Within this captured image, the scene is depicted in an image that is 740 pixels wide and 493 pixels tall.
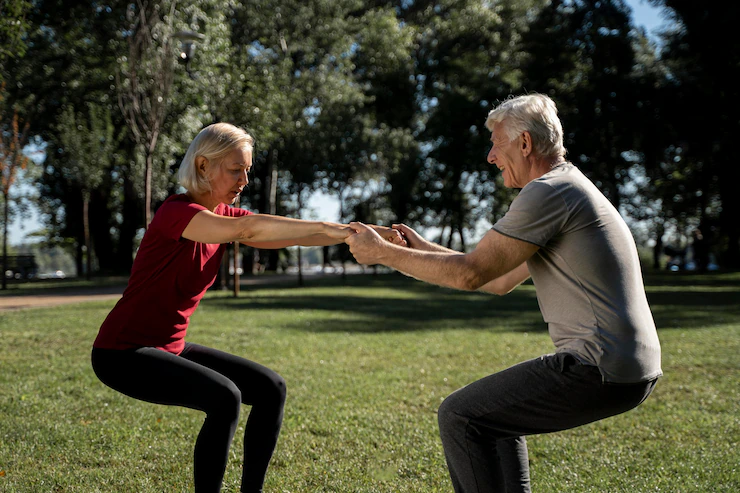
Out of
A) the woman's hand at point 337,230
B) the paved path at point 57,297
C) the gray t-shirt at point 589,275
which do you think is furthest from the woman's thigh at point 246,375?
the paved path at point 57,297

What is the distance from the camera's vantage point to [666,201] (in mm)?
49750

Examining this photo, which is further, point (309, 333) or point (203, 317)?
point (203, 317)

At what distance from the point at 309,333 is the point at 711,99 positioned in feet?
74.2

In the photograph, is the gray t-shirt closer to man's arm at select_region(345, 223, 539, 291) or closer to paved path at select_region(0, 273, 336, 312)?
man's arm at select_region(345, 223, 539, 291)

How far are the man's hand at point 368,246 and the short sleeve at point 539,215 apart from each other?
698 millimetres

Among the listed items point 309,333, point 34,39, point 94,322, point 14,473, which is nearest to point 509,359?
point 309,333

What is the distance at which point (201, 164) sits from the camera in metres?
3.53

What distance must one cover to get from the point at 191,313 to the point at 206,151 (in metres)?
0.86

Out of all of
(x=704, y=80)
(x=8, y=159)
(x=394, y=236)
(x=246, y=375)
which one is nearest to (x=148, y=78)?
(x=8, y=159)

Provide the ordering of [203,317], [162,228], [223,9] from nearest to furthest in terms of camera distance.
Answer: [162,228], [203,317], [223,9]

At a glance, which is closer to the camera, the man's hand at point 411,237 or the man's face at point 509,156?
the man's face at point 509,156

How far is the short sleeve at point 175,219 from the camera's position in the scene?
3.31m

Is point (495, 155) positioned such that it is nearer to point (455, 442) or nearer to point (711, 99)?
point (455, 442)

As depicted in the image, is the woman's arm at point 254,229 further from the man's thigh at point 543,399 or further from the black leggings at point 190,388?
the man's thigh at point 543,399
